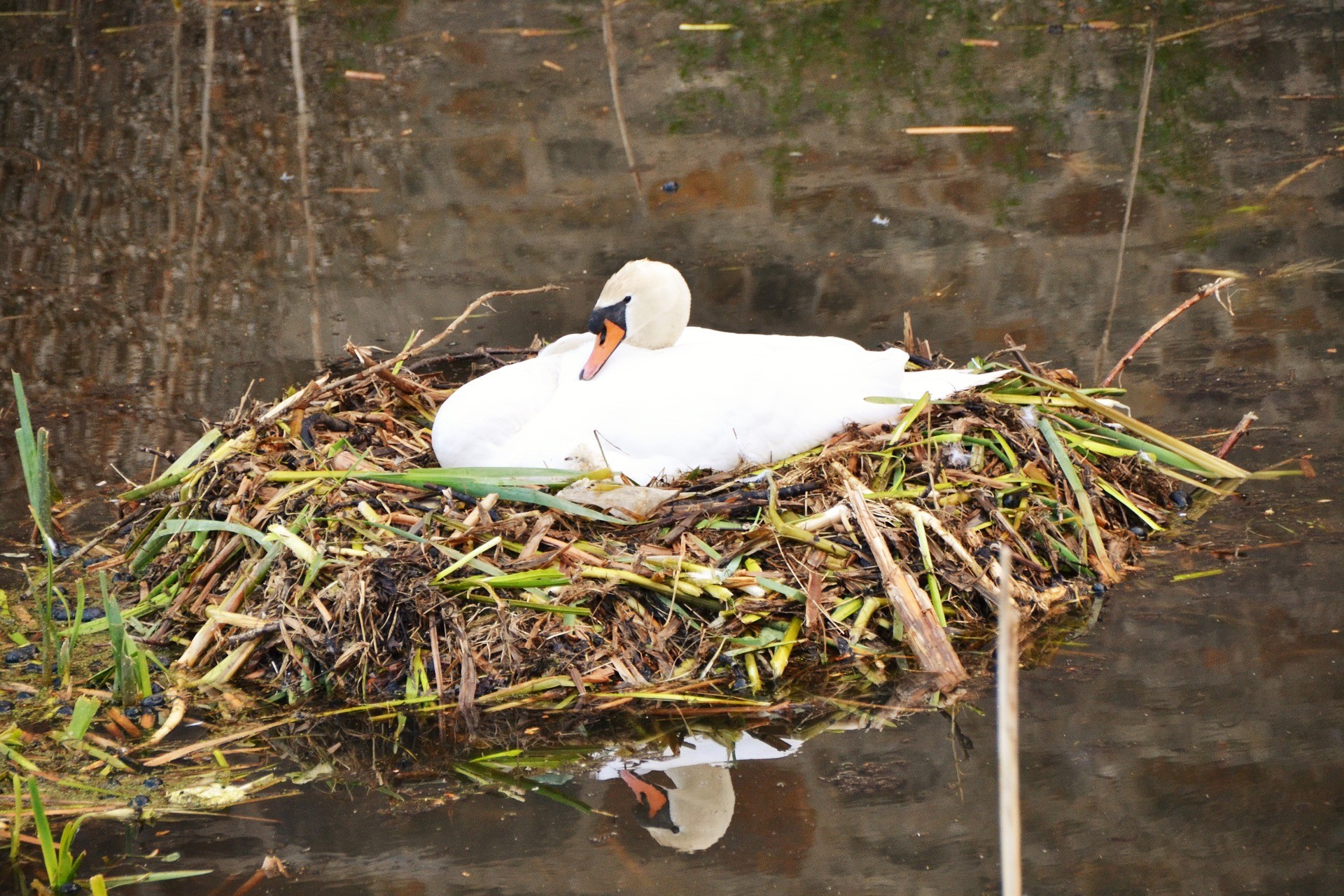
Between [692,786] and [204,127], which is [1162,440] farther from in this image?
[204,127]

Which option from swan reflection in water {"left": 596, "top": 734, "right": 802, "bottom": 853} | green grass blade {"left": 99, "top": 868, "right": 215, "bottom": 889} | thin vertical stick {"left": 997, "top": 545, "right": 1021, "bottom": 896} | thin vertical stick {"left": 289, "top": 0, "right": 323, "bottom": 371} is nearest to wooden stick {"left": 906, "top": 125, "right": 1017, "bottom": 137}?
thin vertical stick {"left": 289, "top": 0, "right": 323, "bottom": 371}

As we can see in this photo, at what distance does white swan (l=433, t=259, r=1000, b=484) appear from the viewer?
479cm

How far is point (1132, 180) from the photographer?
8406 mm

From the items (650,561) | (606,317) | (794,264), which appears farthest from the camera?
(794,264)

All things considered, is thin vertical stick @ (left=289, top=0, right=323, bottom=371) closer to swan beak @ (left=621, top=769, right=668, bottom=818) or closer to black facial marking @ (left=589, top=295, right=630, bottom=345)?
black facial marking @ (left=589, top=295, right=630, bottom=345)

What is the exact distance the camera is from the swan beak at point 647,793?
3.67m

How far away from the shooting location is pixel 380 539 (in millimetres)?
4586

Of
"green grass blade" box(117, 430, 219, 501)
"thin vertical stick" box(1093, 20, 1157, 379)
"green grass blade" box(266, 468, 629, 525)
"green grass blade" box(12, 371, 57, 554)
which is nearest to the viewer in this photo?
"green grass blade" box(12, 371, 57, 554)

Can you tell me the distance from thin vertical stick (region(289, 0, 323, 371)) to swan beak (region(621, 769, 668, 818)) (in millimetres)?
3734

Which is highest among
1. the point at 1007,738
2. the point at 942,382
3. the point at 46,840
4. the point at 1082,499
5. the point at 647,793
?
the point at 1007,738

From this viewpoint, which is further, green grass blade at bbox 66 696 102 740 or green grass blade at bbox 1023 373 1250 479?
green grass blade at bbox 1023 373 1250 479

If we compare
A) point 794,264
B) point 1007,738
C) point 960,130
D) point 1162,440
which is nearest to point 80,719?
point 1007,738

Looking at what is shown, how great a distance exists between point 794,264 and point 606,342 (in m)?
2.88

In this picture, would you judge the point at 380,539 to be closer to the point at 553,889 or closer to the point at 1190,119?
the point at 553,889
